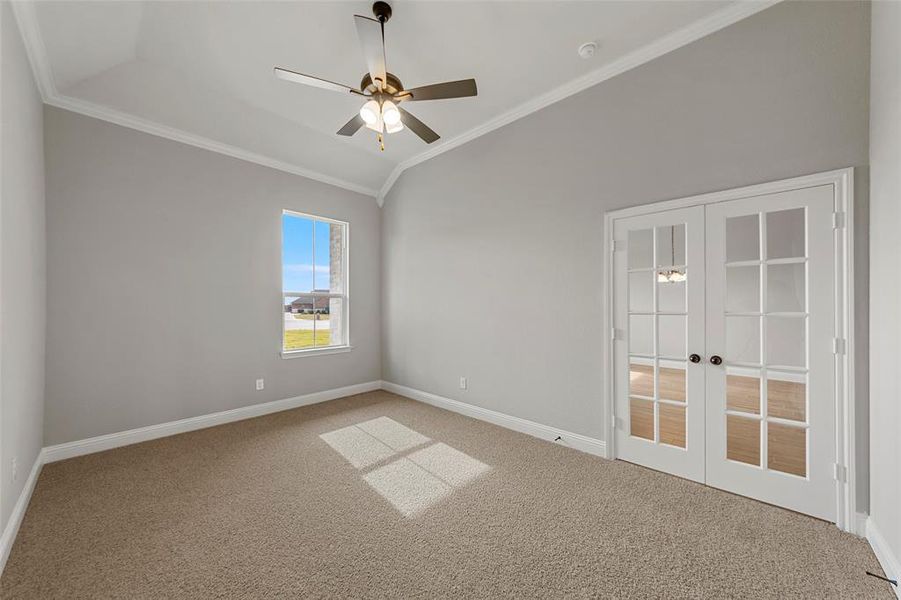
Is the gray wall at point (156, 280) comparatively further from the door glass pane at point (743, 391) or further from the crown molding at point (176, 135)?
the door glass pane at point (743, 391)

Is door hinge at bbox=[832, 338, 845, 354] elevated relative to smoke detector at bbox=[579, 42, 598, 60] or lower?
lower

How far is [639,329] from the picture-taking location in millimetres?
2848

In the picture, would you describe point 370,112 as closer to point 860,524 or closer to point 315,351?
point 315,351

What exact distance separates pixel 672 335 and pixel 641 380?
429 millimetres

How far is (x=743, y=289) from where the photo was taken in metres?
2.43

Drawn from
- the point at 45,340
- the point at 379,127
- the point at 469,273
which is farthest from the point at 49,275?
the point at 469,273

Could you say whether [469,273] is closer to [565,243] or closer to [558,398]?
[565,243]

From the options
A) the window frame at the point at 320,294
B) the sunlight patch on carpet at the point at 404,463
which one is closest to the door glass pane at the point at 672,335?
the sunlight patch on carpet at the point at 404,463

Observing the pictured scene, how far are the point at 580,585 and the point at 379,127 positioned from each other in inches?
113

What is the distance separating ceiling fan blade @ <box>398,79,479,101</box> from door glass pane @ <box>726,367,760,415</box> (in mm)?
2582

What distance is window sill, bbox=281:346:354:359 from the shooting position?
433 cm

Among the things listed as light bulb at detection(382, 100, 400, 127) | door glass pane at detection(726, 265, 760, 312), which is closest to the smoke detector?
light bulb at detection(382, 100, 400, 127)

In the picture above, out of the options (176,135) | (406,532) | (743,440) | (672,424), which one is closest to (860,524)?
(743,440)

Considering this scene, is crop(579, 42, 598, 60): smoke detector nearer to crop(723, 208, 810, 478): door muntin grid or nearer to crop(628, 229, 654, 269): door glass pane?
crop(628, 229, 654, 269): door glass pane
